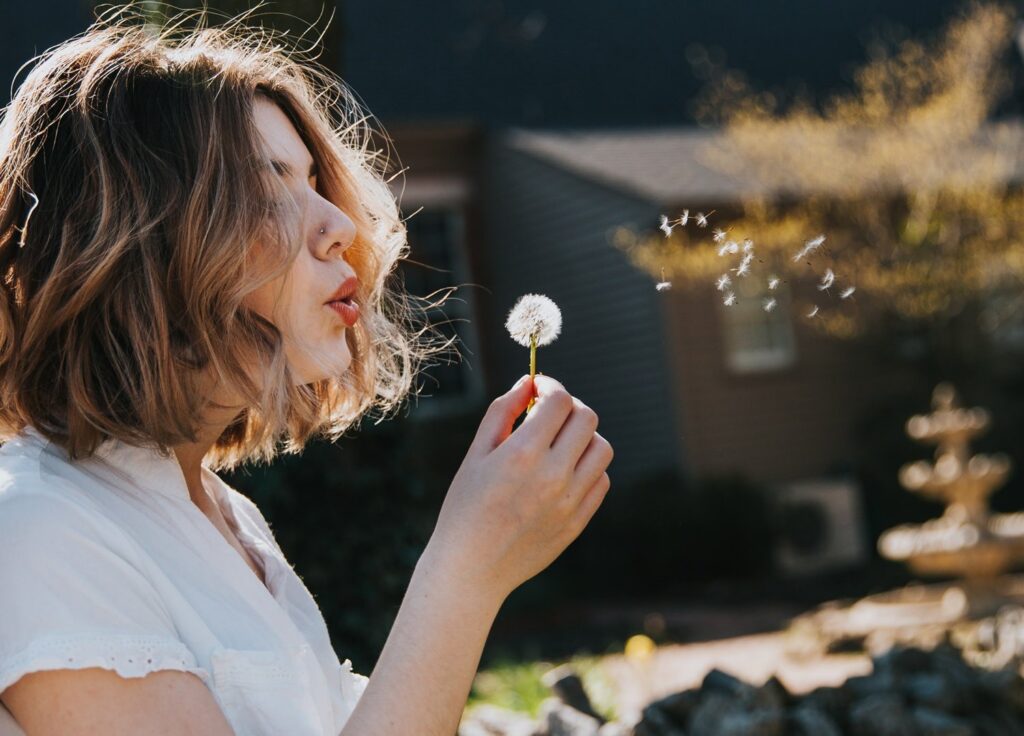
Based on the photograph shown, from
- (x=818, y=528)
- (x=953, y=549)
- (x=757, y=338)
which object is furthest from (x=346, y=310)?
(x=757, y=338)

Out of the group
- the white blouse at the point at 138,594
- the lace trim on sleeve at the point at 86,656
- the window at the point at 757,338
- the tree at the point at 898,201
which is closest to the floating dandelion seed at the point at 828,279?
the white blouse at the point at 138,594

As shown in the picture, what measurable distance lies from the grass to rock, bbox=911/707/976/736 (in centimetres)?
171

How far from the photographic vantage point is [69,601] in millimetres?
1351

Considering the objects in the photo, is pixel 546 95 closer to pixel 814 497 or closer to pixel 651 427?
pixel 651 427

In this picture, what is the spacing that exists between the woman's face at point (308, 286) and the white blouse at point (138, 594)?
0.69 ft

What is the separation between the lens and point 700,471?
1358cm

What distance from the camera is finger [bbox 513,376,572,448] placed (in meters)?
1.52

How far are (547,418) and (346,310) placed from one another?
366mm

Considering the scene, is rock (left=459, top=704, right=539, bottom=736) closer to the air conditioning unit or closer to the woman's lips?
the woman's lips

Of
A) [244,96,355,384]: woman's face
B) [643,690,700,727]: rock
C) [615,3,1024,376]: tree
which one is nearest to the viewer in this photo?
[244,96,355,384]: woman's face

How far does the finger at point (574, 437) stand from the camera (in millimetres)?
1532

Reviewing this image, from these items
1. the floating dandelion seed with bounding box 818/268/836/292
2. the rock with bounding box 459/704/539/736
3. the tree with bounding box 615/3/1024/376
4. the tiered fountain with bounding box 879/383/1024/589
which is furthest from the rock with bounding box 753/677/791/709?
the tree with bounding box 615/3/1024/376

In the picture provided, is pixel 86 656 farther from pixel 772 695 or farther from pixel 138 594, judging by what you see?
pixel 772 695

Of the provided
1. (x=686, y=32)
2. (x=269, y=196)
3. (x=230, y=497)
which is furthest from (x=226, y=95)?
(x=686, y=32)
